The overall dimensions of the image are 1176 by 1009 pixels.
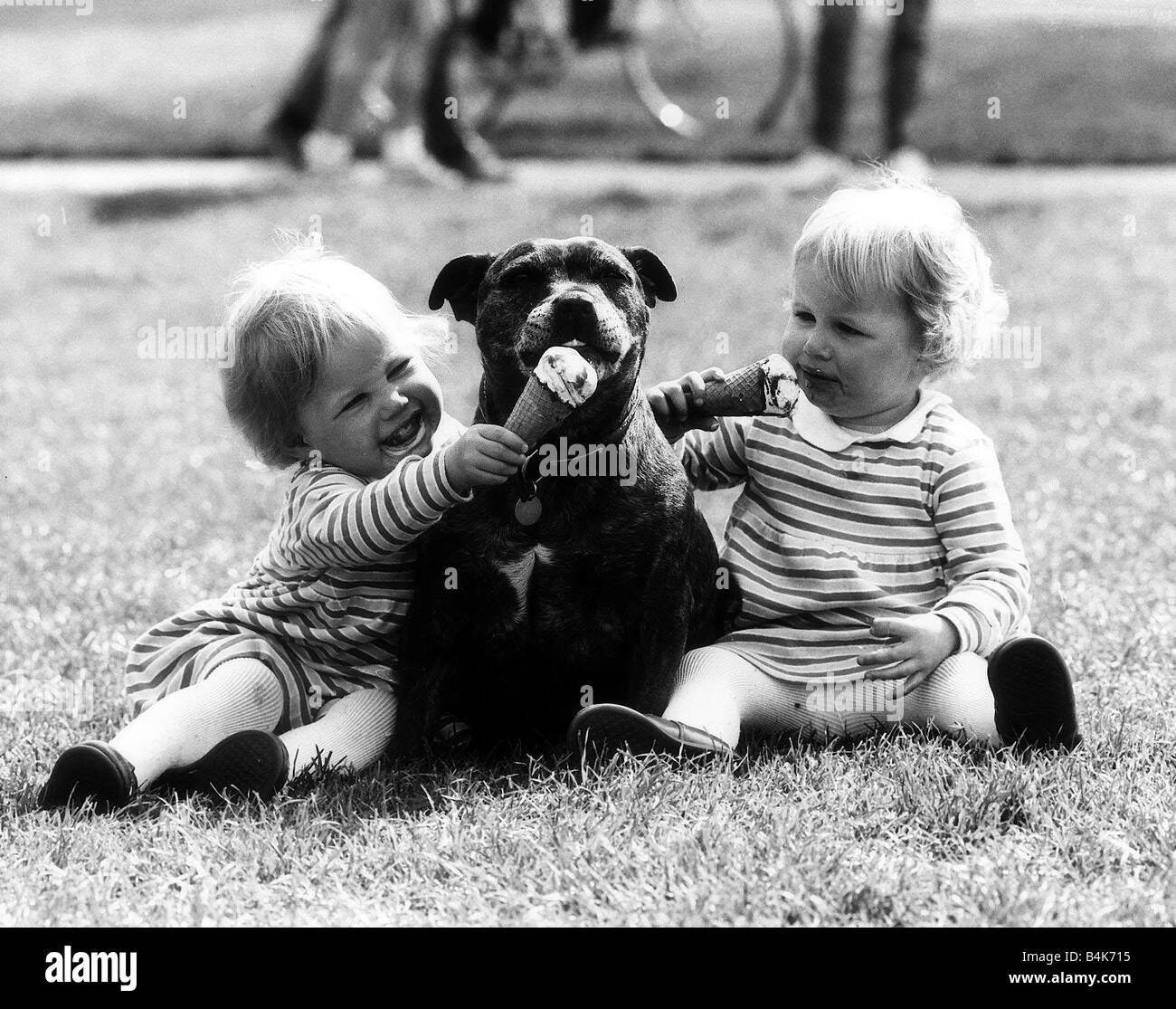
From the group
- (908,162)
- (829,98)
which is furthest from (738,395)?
(829,98)

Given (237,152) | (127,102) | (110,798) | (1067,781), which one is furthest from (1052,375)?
(127,102)

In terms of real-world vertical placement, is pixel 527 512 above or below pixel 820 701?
above

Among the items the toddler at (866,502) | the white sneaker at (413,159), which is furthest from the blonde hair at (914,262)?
the white sneaker at (413,159)

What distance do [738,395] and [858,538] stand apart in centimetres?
43

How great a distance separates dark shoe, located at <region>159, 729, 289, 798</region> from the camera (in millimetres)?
3271

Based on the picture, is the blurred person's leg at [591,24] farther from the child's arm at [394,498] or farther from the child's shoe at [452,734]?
the child's shoe at [452,734]

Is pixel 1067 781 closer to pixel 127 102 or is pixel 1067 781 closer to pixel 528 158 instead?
pixel 528 158

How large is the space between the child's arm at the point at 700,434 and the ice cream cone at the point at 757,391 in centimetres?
5

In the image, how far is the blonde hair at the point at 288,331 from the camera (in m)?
3.52

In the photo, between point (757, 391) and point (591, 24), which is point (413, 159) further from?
point (757, 391)

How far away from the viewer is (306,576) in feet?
11.9

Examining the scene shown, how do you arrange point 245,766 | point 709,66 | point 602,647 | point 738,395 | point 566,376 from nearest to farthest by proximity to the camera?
point 566,376 → point 245,766 → point 602,647 → point 738,395 → point 709,66
